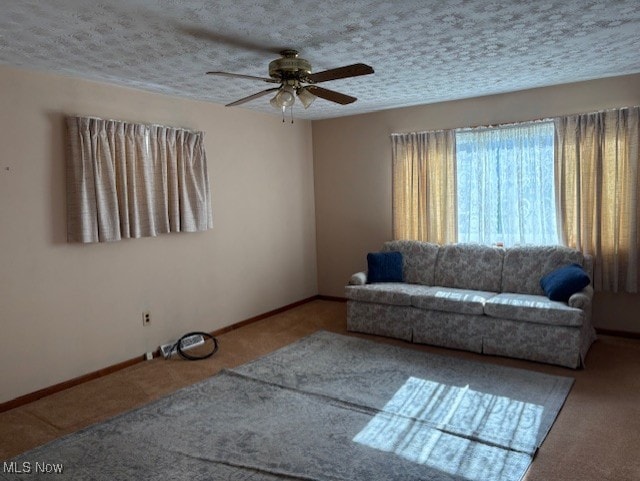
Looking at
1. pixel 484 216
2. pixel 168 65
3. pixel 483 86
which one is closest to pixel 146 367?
pixel 168 65

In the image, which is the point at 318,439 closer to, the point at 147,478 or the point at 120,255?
the point at 147,478

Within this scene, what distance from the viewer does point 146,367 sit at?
4.16 meters

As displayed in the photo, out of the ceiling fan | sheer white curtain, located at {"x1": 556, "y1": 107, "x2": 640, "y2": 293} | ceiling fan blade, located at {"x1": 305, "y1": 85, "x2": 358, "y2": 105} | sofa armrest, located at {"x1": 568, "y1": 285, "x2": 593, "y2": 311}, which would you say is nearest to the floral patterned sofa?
sofa armrest, located at {"x1": 568, "y1": 285, "x2": 593, "y2": 311}

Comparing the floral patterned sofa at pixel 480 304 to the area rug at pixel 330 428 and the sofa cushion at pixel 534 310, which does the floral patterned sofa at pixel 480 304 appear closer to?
the sofa cushion at pixel 534 310

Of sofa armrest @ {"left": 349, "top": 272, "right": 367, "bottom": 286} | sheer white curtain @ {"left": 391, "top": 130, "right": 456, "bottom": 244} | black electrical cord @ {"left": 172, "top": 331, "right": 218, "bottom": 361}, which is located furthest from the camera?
sheer white curtain @ {"left": 391, "top": 130, "right": 456, "bottom": 244}

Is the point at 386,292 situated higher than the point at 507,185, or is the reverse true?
the point at 507,185

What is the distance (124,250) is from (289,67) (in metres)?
2.25

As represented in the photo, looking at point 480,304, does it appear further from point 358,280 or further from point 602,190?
point 602,190

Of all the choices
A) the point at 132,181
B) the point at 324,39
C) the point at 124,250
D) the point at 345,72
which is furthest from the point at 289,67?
the point at 124,250

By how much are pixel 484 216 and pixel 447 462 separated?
3103mm

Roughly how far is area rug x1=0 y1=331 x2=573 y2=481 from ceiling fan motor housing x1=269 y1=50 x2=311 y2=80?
2253 millimetres

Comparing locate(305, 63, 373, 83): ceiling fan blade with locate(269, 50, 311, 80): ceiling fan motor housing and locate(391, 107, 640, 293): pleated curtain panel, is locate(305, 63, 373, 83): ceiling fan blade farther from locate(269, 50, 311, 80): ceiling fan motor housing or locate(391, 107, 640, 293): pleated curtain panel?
locate(391, 107, 640, 293): pleated curtain panel

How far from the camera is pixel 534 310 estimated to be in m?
3.89

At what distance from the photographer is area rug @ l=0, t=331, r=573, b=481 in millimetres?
2527
